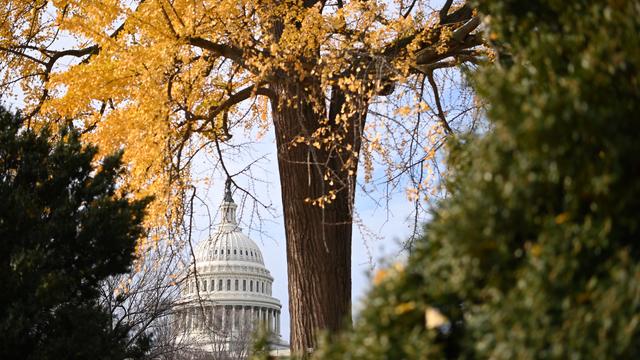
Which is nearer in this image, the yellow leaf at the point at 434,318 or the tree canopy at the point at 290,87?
the yellow leaf at the point at 434,318

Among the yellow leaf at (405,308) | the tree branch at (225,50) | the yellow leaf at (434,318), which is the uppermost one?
the tree branch at (225,50)

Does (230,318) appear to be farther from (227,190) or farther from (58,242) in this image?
(58,242)

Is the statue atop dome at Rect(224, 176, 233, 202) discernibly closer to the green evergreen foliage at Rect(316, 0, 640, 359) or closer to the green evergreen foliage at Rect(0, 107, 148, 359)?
the green evergreen foliage at Rect(0, 107, 148, 359)

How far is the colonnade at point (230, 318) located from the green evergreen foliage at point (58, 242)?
156 centimetres

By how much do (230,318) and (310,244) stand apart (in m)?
32.1

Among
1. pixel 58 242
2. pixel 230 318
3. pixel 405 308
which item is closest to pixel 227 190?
pixel 58 242

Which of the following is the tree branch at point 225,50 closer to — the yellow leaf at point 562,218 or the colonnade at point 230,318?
the colonnade at point 230,318

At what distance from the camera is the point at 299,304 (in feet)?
25.8

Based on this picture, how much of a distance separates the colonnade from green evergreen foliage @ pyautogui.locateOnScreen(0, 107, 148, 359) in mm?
1559

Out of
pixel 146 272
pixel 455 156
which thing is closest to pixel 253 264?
pixel 146 272

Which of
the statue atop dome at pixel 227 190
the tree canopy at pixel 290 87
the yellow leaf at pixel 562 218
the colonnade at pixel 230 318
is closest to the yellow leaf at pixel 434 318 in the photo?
the yellow leaf at pixel 562 218

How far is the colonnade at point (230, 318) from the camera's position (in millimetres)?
8961

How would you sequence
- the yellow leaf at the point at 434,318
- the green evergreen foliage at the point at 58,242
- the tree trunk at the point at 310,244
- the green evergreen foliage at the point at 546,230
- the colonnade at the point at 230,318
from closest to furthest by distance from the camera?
the green evergreen foliage at the point at 546,230
the yellow leaf at the point at 434,318
the green evergreen foliage at the point at 58,242
the tree trunk at the point at 310,244
the colonnade at the point at 230,318

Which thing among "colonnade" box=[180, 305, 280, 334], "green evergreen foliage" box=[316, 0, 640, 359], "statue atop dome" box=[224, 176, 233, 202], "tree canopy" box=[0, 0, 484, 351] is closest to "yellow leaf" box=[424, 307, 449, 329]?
"green evergreen foliage" box=[316, 0, 640, 359]
